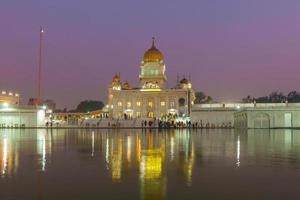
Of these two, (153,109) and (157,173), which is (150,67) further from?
(157,173)

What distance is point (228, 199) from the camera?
8.29 m

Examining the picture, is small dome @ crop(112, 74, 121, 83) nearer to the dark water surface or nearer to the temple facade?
the temple facade

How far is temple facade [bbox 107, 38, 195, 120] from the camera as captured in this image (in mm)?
95375

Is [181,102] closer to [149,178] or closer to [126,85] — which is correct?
[126,85]

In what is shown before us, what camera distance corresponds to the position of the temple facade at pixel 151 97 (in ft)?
313

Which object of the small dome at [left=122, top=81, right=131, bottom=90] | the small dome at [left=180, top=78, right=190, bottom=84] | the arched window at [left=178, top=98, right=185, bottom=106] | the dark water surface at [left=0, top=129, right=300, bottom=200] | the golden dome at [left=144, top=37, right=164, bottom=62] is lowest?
the dark water surface at [left=0, top=129, right=300, bottom=200]

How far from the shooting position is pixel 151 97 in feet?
318

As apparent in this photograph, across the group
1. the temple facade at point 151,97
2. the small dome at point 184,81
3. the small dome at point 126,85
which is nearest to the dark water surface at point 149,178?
the temple facade at point 151,97

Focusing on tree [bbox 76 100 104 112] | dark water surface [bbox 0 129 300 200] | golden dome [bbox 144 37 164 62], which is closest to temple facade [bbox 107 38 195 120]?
golden dome [bbox 144 37 164 62]

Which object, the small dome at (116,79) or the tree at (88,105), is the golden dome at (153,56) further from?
the tree at (88,105)

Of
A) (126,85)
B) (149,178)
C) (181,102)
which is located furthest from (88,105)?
(149,178)

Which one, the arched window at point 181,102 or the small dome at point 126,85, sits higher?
the small dome at point 126,85

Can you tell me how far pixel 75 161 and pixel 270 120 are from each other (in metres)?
58.3

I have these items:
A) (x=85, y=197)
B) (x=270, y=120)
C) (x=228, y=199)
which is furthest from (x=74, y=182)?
(x=270, y=120)
